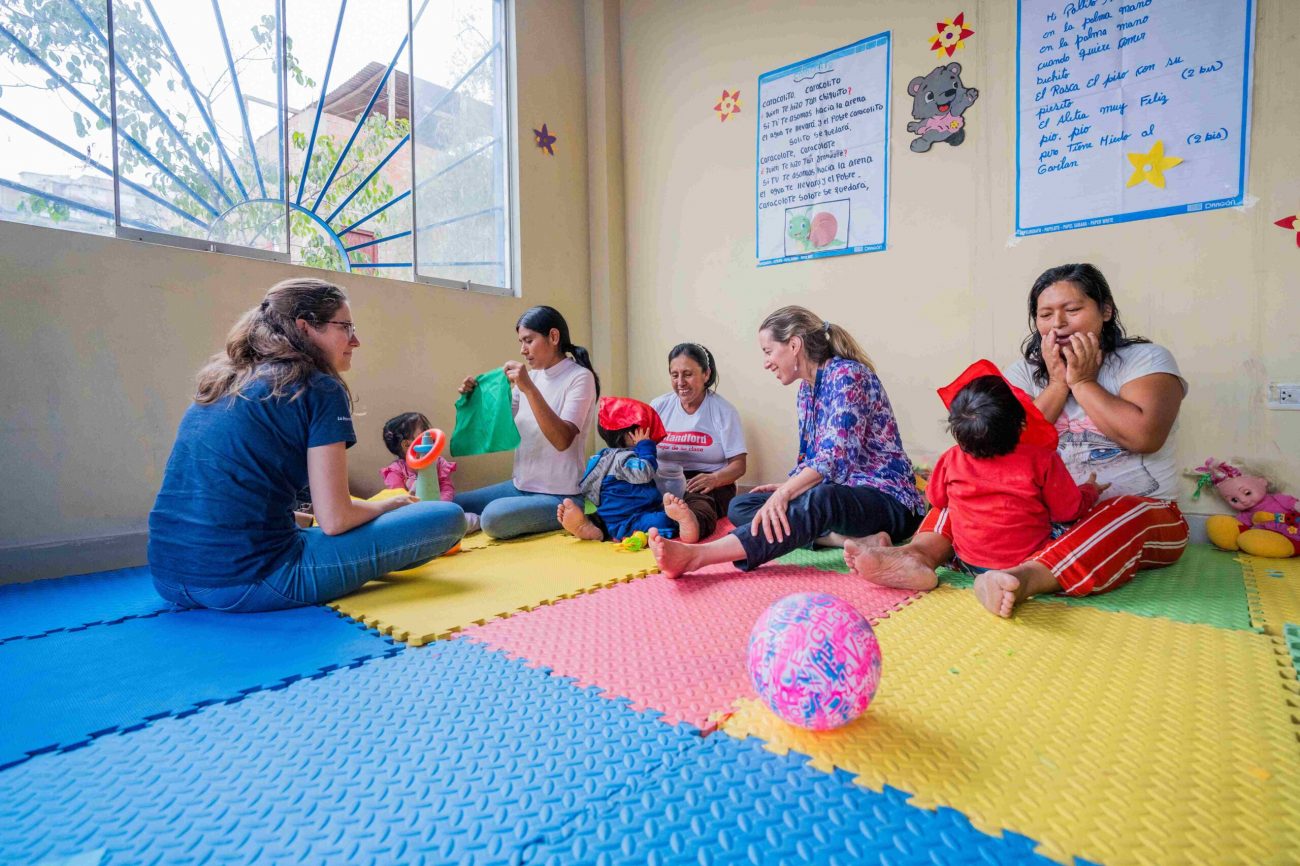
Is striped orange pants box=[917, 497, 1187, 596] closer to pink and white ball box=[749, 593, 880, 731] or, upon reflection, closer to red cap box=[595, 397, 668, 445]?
pink and white ball box=[749, 593, 880, 731]

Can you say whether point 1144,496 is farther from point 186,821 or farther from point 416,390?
point 416,390

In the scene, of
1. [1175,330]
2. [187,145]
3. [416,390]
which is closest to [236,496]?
[416,390]

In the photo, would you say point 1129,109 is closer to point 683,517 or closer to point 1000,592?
point 1000,592

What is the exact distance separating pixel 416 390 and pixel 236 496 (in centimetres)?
180

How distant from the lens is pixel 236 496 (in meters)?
1.89

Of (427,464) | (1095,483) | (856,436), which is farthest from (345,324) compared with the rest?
(1095,483)

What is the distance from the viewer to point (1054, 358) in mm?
2420

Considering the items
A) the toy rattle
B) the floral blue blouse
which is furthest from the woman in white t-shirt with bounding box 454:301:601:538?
the floral blue blouse

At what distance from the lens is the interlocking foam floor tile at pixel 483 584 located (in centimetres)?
192

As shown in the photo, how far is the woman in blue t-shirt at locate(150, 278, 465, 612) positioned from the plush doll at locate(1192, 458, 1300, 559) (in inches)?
134

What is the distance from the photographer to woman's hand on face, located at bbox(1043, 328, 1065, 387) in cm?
240

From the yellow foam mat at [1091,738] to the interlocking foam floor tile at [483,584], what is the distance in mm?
996

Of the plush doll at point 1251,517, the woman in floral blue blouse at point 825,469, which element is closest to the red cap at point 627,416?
the woman in floral blue blouse at point 825,469

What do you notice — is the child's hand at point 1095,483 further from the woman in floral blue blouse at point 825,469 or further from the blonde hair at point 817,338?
the blonde hair at point 817,338
